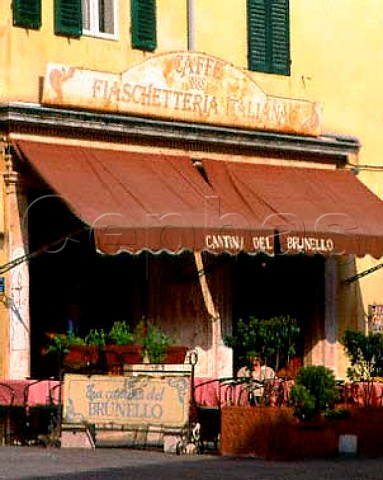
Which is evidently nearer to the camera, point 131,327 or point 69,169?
point 69,169

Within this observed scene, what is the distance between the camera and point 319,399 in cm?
1906

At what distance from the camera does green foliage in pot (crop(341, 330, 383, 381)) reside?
21.3m

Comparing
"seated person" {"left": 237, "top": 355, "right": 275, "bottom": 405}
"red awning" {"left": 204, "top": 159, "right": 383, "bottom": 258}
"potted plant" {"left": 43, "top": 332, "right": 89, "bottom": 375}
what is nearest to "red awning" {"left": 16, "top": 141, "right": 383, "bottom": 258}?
"red awning" {"left": 204, "top": 159, "right": 383, "bottom": 258}

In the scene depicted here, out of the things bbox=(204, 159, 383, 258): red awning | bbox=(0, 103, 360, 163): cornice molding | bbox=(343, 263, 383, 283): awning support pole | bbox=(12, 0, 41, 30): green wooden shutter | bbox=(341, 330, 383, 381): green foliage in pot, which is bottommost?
bbox=(341, 330, 383, 381): green foliage in pot

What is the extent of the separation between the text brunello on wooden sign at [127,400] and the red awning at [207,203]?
314cm

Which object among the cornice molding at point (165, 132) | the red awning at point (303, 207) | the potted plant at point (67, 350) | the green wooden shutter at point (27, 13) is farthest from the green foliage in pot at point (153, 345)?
the green wooden shutter at point (27, 13)

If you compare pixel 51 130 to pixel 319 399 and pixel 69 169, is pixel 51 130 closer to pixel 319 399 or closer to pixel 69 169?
pixel 69 169

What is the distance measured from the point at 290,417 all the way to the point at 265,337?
7.47 ft

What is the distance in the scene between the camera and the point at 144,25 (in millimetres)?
25547

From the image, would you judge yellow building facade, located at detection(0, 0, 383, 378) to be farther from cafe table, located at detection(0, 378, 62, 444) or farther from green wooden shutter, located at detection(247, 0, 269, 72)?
cafe table, located at detection(0, 378, 62, 444)

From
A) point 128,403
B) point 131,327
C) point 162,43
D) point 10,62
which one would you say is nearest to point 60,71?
point 10,62

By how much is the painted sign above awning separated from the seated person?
15.8 feet

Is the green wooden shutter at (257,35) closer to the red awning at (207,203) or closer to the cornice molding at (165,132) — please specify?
the cornice molding at (165,132)

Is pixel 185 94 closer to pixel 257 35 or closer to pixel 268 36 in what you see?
pixel 257 35
